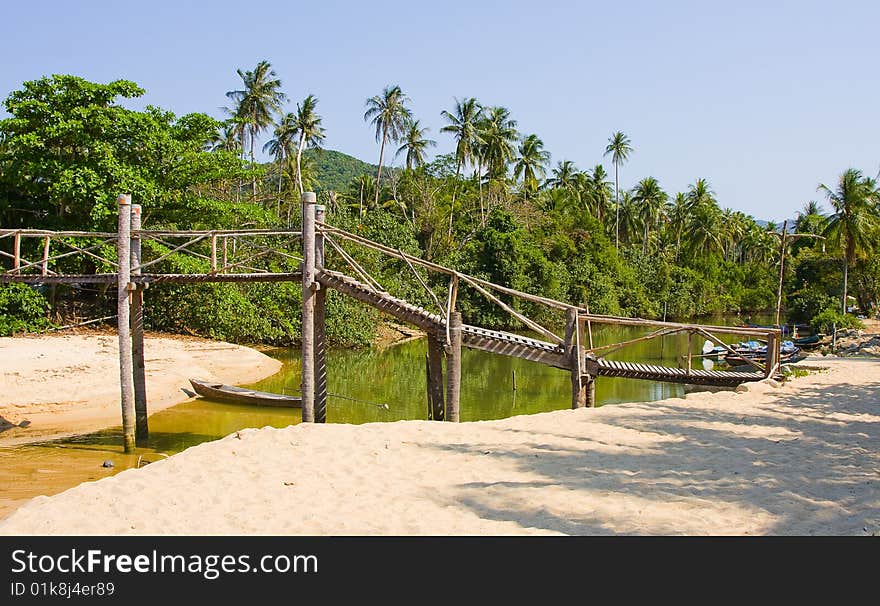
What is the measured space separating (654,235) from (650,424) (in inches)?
2799

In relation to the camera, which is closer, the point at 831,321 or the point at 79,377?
the point at 79,377

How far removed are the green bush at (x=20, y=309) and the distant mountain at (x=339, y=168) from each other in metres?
73.9

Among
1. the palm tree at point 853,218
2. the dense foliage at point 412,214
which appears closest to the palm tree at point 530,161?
the dense foliage at point 412,214

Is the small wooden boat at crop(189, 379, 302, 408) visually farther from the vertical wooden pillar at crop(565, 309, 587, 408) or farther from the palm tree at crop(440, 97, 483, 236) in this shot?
the palm tree at crop(440, 97, 483, 236)

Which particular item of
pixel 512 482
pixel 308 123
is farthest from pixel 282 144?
pixel 512 482

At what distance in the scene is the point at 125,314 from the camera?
14.1 meters

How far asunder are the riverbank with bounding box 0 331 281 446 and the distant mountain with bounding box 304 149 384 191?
7299cm

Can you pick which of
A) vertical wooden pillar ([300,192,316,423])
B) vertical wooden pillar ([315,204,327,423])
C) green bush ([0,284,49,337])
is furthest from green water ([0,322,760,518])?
green bush ([0,284,49,337])

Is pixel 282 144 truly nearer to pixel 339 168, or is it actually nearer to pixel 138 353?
pixel 138 353

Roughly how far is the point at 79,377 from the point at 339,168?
300 ft

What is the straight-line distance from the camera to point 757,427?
1067 centimetres

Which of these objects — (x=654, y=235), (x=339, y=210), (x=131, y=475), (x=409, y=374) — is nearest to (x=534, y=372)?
(x=409, y=374)

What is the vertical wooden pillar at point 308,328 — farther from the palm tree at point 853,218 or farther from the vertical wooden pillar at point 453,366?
the palm tree at point 853,218
